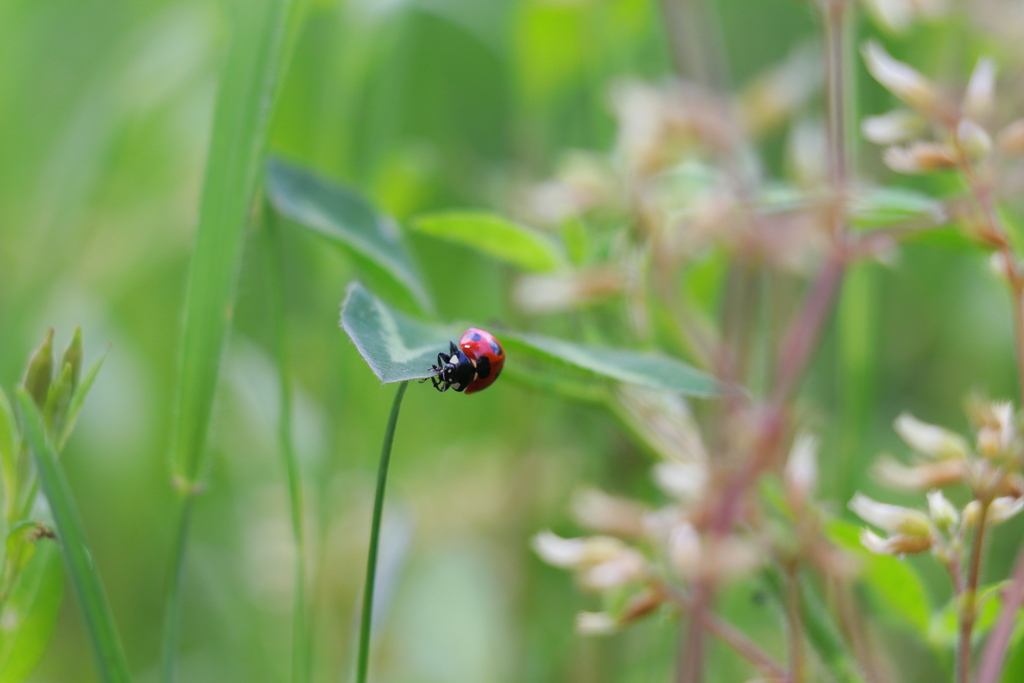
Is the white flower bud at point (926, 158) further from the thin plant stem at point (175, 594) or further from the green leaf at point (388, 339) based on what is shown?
the thin plant stem at point (175, 594)

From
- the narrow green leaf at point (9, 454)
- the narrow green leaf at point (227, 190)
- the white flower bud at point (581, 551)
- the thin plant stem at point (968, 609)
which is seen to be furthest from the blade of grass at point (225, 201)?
the thin plant stem at point (968, 609)

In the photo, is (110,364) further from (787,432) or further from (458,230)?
(787,432)

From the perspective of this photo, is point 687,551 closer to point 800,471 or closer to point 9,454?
point 800,471

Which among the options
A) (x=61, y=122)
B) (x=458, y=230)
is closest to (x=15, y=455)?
(x=458, y=230)

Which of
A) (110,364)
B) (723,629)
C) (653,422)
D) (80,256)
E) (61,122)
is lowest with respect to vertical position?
(723,629)

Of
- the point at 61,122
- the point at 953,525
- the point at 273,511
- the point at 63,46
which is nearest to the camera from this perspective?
the point at 953,525

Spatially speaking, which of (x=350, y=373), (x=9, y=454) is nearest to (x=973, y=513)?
(x=9, y=454)

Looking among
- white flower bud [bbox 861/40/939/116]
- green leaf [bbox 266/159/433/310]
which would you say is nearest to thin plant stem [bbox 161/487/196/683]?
green leaf [bbox 266/159/433/310]
